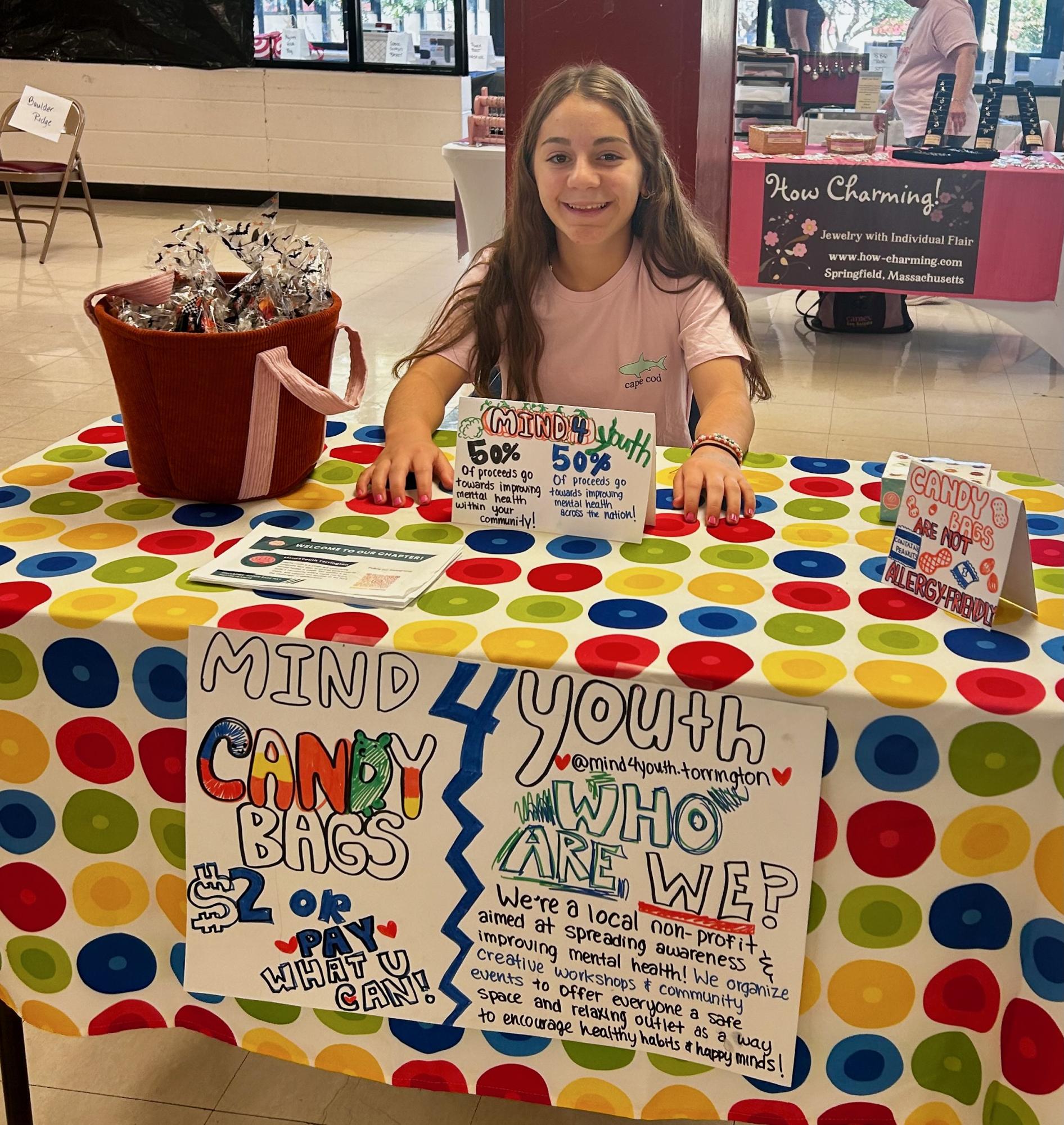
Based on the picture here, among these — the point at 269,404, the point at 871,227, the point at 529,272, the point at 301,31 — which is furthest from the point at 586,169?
the point at 301,31

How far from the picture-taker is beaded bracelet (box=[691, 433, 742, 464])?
168cm

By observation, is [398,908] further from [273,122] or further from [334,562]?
[273,122]

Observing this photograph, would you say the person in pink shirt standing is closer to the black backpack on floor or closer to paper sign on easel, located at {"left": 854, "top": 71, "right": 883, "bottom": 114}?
Result: paper sign on easel, located at {"left": 854, "top": 71, "right": 883, "bottom": 114}

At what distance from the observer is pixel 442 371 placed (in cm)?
196

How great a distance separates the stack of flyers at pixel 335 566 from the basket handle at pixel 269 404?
0.09 meters

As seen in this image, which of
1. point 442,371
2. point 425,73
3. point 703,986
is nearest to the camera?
point 703,986

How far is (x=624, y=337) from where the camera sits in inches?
78.5

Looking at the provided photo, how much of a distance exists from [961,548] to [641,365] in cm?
83

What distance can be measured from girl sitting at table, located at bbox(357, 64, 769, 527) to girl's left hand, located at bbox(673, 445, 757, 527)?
15 cm

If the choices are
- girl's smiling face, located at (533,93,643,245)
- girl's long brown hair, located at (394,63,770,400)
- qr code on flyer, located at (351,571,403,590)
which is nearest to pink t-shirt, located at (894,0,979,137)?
girl's long brown hair, located at (394,63,770,400)

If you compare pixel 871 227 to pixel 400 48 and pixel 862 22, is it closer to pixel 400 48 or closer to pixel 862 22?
pixel 862 22

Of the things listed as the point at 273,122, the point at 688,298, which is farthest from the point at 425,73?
the point at 688,298

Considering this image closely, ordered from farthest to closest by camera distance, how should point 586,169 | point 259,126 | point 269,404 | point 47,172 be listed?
point 259,126 < point 47,172 < point 586,169 < point 269,404

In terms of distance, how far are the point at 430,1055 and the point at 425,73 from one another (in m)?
8.29
